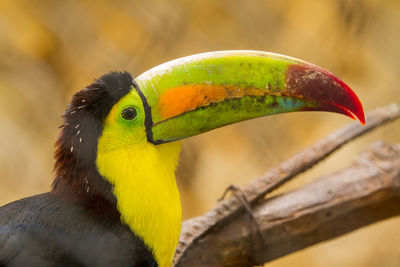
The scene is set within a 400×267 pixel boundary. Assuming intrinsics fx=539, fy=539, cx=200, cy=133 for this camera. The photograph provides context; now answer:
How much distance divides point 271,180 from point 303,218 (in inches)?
6.6

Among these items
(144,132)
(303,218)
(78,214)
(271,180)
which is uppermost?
(144,132)

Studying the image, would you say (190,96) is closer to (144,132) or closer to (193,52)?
(144,132)

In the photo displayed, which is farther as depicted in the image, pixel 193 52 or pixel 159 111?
pixel 193 52

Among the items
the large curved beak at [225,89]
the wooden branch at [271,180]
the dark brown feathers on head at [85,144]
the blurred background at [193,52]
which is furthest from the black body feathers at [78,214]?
the blurred background at [193,52]

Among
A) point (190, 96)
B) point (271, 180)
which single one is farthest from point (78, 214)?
point (271, 180)

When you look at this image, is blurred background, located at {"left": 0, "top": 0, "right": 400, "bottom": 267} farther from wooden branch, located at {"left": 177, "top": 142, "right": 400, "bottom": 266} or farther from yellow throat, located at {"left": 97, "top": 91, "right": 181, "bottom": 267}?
yellow throat, located at {"left": 97, "top": 91, "right": 181, "bottom": 267}

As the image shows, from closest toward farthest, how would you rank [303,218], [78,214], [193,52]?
[78,214] < [303,218] < [193,52]

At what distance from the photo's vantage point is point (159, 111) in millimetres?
1442

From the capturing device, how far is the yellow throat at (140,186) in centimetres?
138

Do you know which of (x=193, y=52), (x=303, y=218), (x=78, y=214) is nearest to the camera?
(x=78, y=214)

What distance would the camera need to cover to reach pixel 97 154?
1.38 m

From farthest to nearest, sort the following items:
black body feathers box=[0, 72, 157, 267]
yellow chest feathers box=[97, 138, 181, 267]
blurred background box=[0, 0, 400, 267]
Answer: blurred background box=[0, 0, 400, 267] < yellow chest feathers box=[97, 138, 181, 267] < black body feathers box=[0, 72, 157, 267]

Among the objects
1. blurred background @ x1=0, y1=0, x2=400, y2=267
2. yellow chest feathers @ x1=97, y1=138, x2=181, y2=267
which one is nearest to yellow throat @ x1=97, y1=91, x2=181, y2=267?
yellow chest feathers @ x1=97, y1=138, x2=181, y2=267

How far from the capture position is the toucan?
136cm
